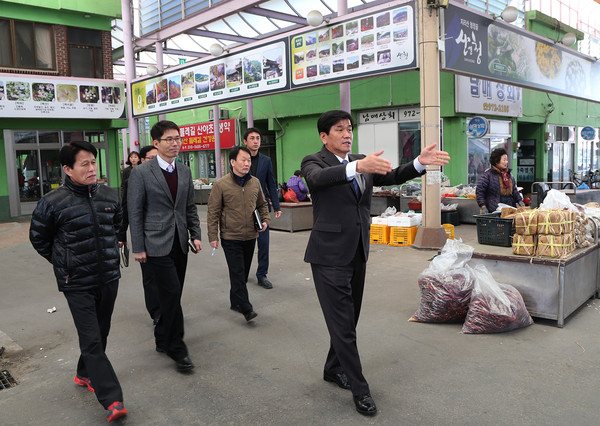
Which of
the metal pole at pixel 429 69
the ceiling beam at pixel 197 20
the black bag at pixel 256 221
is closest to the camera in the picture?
the black bag at pixel 256 221

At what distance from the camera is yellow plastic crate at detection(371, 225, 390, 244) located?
9383 millimetres

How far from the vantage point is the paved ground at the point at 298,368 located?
316 cm

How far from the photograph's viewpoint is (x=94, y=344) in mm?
3158

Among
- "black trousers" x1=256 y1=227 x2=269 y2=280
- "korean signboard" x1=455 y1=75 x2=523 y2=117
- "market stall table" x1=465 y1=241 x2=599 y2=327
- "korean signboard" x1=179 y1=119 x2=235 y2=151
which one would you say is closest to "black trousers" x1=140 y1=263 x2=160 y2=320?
"black trousers" x1=256 y1=227 x2=269 y2=280

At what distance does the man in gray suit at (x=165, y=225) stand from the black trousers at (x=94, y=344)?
587 mm

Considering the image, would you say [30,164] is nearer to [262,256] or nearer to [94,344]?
[262,256]

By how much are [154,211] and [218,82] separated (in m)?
9.39

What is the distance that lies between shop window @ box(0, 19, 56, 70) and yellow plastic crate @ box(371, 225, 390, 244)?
41.7 ft

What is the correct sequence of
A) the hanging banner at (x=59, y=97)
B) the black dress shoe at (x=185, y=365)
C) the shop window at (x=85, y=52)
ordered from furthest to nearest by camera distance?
the shop window at (x=85, y=52) < the hanging banner at (x=59, y=97) < the black dress shoe at (x=185, y=365)

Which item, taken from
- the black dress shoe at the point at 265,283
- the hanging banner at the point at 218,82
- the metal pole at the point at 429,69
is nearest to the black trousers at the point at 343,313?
the black dress shoe at the point at 265,283

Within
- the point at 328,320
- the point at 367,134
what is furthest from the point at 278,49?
the point at 328,320

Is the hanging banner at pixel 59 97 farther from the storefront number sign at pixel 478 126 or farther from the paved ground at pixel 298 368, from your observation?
the storefront number sign at pixel 478 126

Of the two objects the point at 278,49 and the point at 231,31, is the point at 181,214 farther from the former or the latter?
the point at 231,31

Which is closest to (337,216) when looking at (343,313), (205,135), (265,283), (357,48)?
(343,313)
